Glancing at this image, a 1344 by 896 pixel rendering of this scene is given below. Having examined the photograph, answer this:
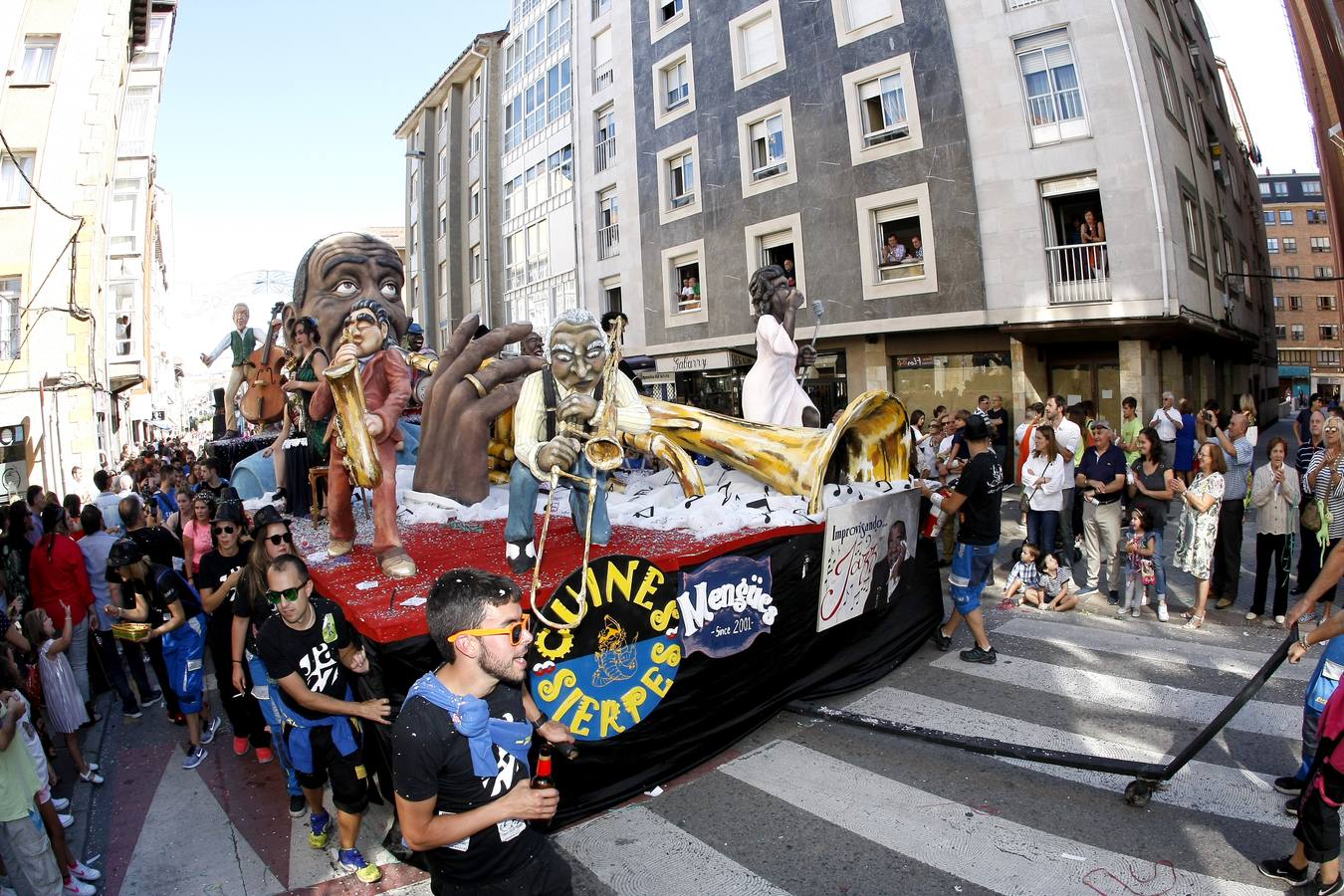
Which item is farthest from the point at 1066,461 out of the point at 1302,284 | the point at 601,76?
the point at 1302,284

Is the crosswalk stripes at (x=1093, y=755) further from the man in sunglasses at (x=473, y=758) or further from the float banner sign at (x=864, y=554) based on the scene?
the man in sunglasses at (x=473, y=758)

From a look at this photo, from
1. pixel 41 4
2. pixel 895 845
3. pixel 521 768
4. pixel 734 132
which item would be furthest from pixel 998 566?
pixel 41 4

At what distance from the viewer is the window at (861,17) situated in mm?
15902

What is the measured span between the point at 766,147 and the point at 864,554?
15.0 meters

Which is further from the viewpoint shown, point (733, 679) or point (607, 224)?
point (607, 224)

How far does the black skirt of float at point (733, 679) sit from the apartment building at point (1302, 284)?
69.7 meters

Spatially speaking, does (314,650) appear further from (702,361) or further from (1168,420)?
(702,361)

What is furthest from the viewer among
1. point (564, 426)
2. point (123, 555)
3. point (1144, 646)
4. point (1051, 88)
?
point (1051, 88)

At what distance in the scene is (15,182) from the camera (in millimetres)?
15977

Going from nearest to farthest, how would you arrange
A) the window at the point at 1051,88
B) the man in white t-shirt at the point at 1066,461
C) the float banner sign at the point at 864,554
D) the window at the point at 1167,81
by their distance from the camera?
the float banner sign at the point at 864,554 < the man in white t-shirt at the point at 1066,461 < the window at the point at 1051,88 < the window at the point at 1167,81

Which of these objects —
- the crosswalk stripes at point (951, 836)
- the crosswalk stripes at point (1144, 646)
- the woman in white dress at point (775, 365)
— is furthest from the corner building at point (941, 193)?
the crosswalk stripes at point (951, 836)

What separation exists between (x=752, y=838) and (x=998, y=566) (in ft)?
20.3

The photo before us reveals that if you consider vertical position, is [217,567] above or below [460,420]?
below

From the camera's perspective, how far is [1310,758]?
144 inches
